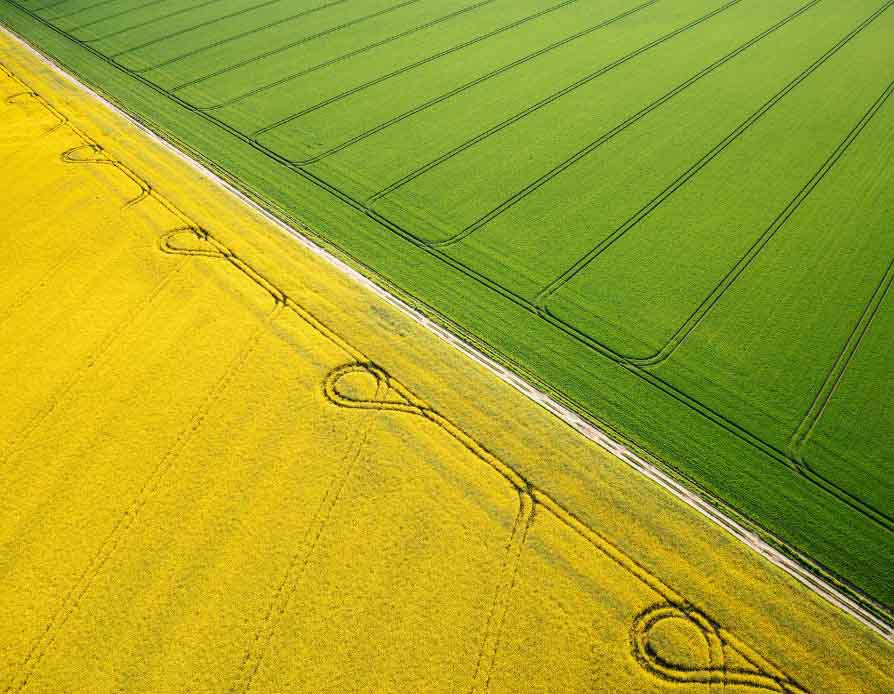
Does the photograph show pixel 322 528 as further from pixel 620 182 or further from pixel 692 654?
pixel 620 182

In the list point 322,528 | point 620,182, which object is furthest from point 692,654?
point 620,182

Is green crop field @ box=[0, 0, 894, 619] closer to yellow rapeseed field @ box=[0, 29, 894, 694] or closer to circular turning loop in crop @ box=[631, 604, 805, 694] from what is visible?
yellow rapeseed field @ box=[0, 29, 894, 694]

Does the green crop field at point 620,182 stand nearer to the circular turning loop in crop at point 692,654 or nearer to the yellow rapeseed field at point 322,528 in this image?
the yellow rapeseed field at point 322,528

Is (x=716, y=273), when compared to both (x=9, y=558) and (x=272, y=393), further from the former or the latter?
(x=9, y=558)

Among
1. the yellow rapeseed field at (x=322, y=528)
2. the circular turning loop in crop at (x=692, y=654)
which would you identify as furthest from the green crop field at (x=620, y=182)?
the circular turning loop in crop at (x=692, y=654)

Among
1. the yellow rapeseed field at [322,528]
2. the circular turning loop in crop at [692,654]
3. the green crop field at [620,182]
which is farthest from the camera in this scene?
the green crop field at [620,182]

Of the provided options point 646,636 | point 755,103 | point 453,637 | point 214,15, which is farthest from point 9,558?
point 214,15
